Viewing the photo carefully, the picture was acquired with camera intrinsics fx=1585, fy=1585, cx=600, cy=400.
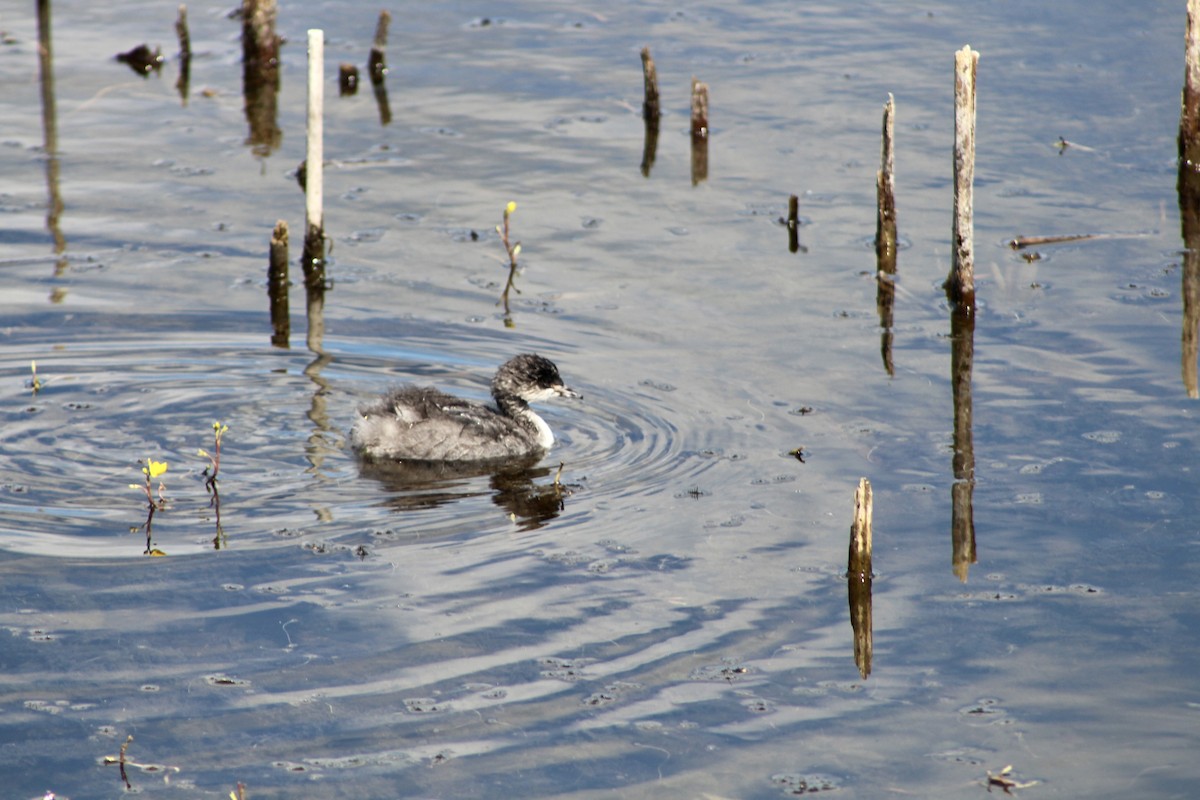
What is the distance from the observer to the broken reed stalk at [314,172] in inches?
570

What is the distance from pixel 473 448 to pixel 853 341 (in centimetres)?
376

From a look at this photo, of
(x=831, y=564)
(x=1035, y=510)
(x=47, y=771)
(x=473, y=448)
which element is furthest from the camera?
(x=473, y=448)

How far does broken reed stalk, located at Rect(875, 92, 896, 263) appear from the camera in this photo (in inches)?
579

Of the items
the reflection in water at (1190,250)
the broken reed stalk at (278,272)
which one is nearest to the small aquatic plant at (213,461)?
the broken reed stalk at (278,272)

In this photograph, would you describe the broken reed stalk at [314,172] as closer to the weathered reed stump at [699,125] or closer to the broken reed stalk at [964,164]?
the weathered reed stump at [699,125]

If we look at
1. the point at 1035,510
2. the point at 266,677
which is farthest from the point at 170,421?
the point at 1035,510

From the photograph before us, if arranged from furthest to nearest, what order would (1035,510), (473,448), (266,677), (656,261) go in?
(656,261), (473,448), (1035,510), (266,677)

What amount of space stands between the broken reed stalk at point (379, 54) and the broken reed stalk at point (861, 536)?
13.5 m

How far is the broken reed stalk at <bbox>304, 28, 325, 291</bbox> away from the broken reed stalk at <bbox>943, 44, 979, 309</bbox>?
5.68 metres

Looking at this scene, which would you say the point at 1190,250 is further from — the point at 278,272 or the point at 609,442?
the point at 278,272

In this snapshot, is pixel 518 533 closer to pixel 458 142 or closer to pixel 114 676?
pixel 114 676

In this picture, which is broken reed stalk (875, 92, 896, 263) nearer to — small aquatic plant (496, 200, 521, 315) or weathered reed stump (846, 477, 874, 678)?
small aquatic plant (496, 200, 521, 315)

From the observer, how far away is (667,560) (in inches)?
390

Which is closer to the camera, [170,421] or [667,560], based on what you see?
[667,560]
